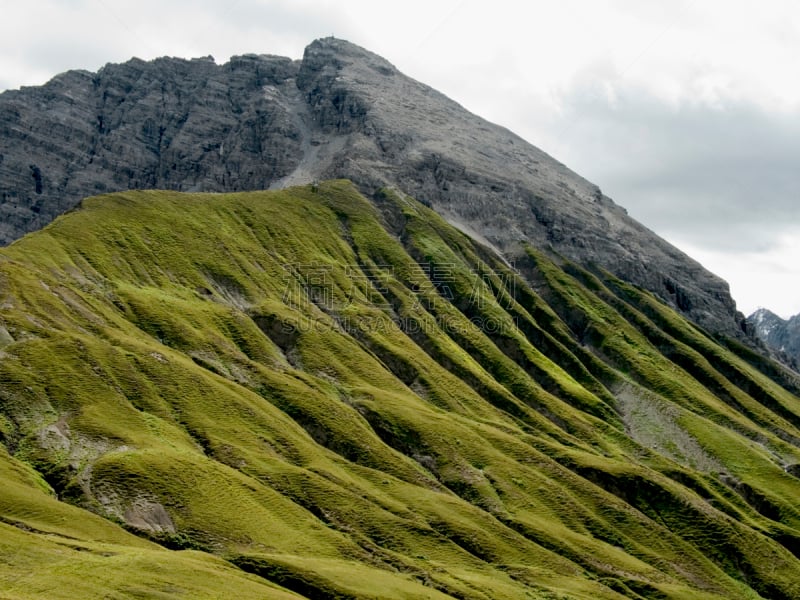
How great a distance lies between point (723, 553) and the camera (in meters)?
174

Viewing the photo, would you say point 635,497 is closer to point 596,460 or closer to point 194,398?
point 596,460

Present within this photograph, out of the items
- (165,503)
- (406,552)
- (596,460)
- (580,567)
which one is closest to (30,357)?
(165,503)

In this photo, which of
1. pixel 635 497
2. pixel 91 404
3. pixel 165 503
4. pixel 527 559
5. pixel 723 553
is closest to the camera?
pixel 165 503

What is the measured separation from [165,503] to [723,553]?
4954 inches

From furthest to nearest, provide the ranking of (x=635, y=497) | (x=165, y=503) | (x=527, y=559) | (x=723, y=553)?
1. (x=635, y=497)
2. (x=723, y=553)
3. (x=527, y=559)
4. (x=165, y=503)

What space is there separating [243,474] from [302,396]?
43043 millimetres

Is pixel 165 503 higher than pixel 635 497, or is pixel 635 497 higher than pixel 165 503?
pixel 635 497

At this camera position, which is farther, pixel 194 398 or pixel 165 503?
pixel 194 398

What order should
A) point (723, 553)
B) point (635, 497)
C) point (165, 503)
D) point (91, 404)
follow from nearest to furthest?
point (165, 503) → point (91, 404) → point (723, 553) → point (635, 497)

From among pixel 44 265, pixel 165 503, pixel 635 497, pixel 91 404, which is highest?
pixel 44 265

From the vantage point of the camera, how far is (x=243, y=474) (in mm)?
132750

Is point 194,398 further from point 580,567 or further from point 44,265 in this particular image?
point 580,567

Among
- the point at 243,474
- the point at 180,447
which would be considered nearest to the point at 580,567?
the point at 243,474

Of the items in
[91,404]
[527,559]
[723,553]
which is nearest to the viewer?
[91,404]
